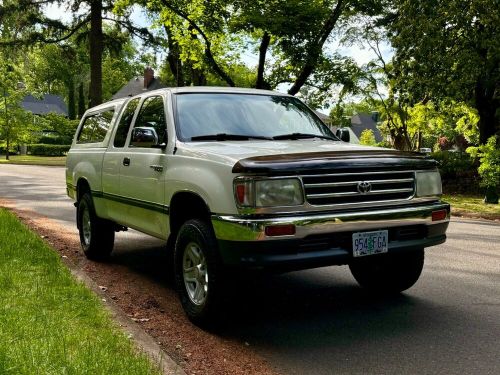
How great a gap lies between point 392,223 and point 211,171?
1.55 metres

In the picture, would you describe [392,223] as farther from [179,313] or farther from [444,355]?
[179,313]

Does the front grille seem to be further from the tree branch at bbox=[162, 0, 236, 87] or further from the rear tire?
the tree branch at bbox=[162, 0, 236, 87]

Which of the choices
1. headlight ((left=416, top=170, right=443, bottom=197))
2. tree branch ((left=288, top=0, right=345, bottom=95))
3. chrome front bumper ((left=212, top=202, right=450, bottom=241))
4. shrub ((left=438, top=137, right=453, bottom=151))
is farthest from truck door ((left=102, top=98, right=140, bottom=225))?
shrub ((left=438, top=137, right=453, bottom=151))

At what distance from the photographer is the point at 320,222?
4215 millimetres

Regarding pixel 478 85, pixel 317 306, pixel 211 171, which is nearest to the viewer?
pixel 211 171

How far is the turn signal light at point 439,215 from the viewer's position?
16.1ft

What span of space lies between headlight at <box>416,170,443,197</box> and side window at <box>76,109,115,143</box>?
13.1 feet

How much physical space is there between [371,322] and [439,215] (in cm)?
112

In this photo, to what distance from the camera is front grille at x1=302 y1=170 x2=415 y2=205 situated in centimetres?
430

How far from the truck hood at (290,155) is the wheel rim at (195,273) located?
82 centimetres

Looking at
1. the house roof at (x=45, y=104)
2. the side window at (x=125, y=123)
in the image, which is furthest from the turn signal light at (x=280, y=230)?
the house roof at (x=45, y=104)

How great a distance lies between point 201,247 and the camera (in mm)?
4551

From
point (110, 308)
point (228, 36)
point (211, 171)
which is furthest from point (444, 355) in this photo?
point (228, 36)

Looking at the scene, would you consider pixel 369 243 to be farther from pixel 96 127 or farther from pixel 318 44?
pixel 318 44
